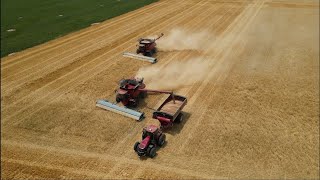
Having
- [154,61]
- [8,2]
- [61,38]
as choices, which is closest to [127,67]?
[154,61]

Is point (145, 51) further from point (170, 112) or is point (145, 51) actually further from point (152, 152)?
point (152, 152)

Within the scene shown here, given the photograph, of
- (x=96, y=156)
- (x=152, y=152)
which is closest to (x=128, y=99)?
(x=96, y=156)

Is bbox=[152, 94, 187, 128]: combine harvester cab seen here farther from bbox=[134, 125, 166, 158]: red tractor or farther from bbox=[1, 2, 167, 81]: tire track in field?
bbox=[1, 2, 167, 81]: tire track in field

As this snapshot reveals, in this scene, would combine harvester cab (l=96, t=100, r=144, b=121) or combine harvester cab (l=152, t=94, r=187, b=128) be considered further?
combine harvester cab (l=96, t=100, r=144, b=121)

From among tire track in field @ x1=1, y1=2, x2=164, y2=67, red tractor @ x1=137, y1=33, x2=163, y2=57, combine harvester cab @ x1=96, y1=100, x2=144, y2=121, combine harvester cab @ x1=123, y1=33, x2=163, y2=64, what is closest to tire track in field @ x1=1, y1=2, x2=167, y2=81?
→ tire track in field @ x1=1, y1=2, x2=164, y2=67

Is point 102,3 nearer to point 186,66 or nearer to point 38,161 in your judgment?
point 186,66

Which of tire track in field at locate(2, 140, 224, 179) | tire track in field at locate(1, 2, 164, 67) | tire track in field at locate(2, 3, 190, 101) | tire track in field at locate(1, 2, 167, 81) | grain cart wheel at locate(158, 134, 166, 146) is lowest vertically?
tire track in field at locate(2, 140, 224, 179)

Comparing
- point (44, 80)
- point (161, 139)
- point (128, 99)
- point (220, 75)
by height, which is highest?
point (128, 99)
